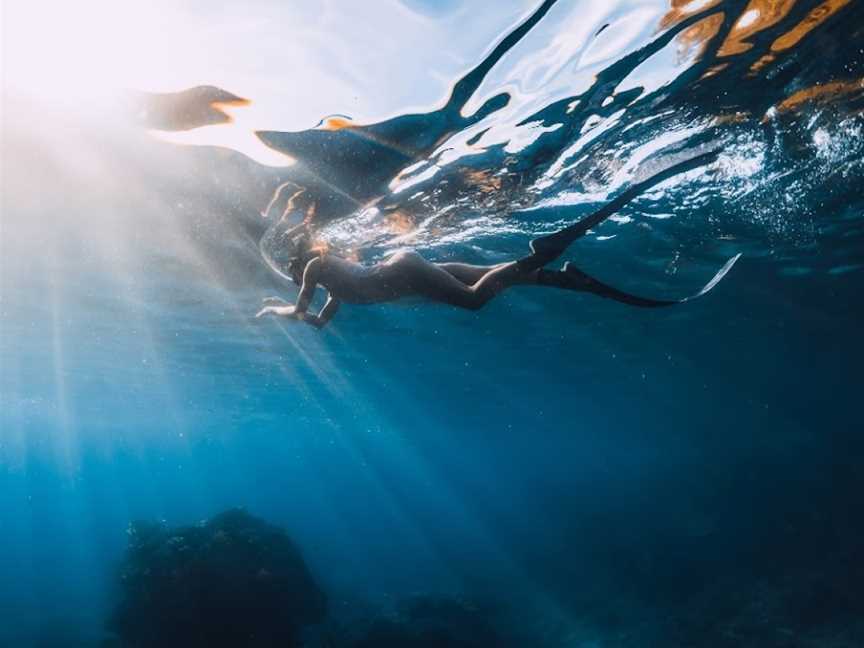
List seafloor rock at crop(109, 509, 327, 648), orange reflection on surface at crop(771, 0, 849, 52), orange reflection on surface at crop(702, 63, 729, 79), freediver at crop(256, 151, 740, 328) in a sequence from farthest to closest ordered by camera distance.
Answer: seafloor rock at crop(109, 509, 327, 648), orange reflection on surface at crop(702, 63, 729, 79), orange reflection on surface at crop(771, 0, 849, 52), freediver at crop(256, 151, 740, 328)

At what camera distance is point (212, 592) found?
1612 centimetres

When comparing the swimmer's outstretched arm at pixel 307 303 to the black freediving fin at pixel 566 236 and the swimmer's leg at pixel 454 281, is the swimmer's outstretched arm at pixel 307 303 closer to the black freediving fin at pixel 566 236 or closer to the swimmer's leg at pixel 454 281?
the swimmer's leg at pixel 454 281

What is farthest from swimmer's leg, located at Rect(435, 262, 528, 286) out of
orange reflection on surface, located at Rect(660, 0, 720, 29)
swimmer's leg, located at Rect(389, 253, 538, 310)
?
orange reflection on surface, located at Rect(660, 0, 720, 29)

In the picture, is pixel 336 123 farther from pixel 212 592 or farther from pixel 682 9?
pixel 212 592

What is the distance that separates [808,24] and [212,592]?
20046 mm

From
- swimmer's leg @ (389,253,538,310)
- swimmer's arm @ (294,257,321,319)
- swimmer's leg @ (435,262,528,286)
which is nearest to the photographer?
swimmer's leg @ (389,253,538,310)

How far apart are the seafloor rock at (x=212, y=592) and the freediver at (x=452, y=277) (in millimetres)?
13643

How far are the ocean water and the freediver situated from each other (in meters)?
2.98

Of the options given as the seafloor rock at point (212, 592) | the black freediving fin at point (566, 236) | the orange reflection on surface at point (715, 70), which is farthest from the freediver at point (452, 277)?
the seafloor rock at point (212, 592)

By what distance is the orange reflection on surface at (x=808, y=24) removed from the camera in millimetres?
6371

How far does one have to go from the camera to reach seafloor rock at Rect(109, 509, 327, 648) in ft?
52.3

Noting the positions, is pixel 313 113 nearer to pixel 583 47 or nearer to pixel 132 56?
pixel 132 56

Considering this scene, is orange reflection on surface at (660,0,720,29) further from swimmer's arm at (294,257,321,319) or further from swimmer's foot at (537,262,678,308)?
swimmer's arm at (294,257,321,319)

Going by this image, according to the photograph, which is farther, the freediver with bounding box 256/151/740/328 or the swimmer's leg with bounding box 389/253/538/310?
the swimmer's leg with bounding box 389/253/538/310
